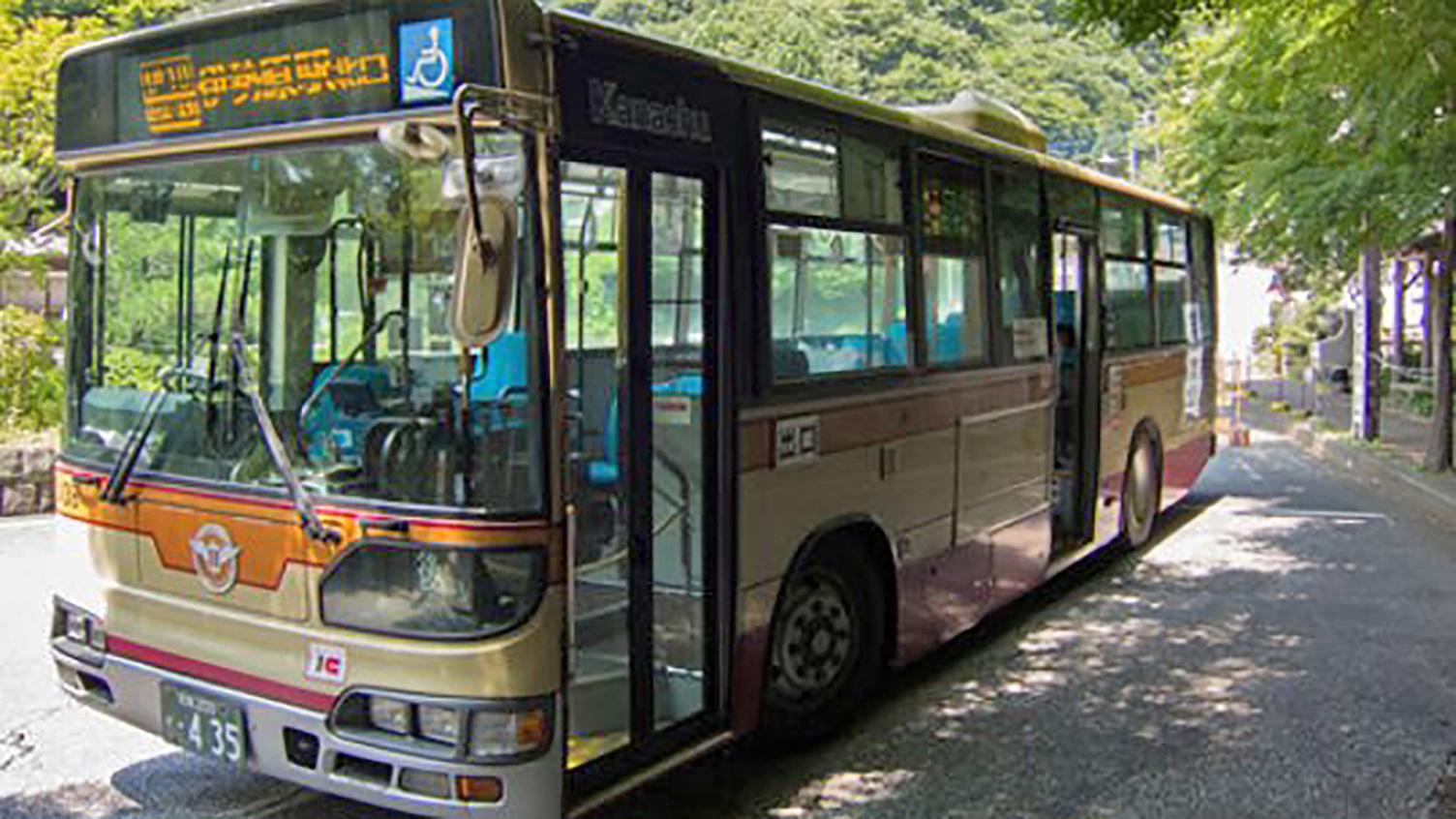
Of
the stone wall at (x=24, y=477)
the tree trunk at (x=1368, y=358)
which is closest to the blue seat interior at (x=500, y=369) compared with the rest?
the stone wall at (x=24, y=477)

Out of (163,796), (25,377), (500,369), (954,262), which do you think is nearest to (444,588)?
(500,369)

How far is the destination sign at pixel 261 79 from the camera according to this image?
3.77 meters

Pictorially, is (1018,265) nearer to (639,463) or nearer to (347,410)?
(639,463)

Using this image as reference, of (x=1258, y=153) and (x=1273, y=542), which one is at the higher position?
(x=1258, y=153)

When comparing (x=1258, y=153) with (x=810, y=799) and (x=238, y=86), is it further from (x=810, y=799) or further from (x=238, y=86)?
(x=238, y=86)

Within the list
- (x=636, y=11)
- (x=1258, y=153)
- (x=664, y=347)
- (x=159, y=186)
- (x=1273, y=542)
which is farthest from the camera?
(x=636, y=11)

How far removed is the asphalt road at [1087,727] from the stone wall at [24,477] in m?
1.58

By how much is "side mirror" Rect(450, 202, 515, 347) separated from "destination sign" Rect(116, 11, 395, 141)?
566 millimetres

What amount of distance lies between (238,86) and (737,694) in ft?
9.08

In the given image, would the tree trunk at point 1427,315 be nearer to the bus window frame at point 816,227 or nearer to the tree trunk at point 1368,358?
the tree trunk at point 1368,358

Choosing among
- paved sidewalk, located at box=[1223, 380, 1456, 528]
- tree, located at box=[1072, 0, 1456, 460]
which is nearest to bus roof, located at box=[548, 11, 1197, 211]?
tree, located at box=[1072, 0, 1456, 460]

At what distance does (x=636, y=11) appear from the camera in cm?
3161

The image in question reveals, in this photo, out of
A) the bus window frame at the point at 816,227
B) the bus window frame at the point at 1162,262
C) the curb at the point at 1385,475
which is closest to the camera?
the bus window frame at the point at 816,227

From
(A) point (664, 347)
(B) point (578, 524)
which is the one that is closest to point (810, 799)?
(B) point (578, 524)
